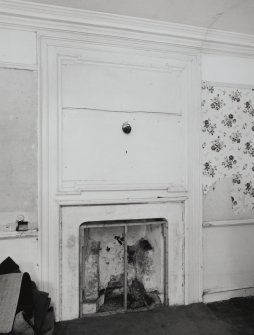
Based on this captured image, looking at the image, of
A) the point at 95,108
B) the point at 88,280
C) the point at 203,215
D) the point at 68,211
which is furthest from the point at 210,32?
the point at 88,280

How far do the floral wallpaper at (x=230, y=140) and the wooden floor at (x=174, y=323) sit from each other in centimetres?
99

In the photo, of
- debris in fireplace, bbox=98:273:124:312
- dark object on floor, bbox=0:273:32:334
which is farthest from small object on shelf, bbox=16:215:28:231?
debris in fireplace, bbox=98:273:124:312

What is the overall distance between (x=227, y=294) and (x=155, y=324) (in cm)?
94

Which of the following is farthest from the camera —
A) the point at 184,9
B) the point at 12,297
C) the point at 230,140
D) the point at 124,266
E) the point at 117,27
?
the point at 230,140

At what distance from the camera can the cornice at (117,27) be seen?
2.33 meters

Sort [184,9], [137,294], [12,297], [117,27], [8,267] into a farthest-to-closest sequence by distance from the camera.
Answer: 1. [137,294]
2. [117,27]
3. [184,9]
4. [8,267]
5. [12,297]

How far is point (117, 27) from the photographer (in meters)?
2.53

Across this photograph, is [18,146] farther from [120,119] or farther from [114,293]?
[114,293]

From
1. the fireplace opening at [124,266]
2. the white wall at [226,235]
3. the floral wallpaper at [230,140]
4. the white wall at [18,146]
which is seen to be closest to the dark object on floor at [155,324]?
the fireplace opening at [124,266]

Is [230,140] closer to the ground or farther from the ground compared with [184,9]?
closer to the ground

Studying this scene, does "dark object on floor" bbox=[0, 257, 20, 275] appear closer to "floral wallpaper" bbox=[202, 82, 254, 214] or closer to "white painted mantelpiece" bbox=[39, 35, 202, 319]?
"white painted mantelpiece" bbox=[39, 35, 202, 319]

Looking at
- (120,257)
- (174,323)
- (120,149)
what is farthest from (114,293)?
(120,149)

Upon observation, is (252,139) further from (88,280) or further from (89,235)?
A: (88,280)

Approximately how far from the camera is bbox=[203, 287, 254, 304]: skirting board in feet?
9.37
